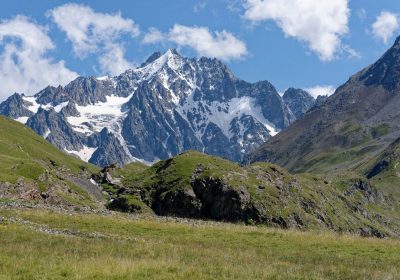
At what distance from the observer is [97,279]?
2417 centimetres

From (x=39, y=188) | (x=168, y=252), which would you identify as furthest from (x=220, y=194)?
(x=168, y=252)

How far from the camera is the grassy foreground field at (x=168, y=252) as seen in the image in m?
26.4

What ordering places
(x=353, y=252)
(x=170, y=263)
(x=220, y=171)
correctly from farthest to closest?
Result: (x=220, y=171) < (x=353, y=252) < (x=170, y=263)

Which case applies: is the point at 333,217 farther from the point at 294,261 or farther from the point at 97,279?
the point at 97,279

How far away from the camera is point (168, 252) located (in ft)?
113

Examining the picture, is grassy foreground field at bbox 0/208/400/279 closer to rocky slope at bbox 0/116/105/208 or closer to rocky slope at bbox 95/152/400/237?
rocky slope at bbox 0/116/105/208

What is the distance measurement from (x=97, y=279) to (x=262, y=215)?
62.9 meters

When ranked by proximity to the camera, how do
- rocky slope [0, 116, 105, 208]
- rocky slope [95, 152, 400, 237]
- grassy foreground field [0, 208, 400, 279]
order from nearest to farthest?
grassy foreground field [0, 208, 400, 279] → rocky slope [0, 116, 105, 208] → rocky slope [95, 152, 400, 237]

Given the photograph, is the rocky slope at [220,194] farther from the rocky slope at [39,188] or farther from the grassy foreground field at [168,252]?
the grassy foreground field at [168,252]

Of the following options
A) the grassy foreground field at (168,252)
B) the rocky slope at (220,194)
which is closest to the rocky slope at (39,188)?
the rocky slope at (220,194)

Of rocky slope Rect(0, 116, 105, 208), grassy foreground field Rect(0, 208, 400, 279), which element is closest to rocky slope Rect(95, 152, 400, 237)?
rocky slope Rect(0, 116, 105, 208)

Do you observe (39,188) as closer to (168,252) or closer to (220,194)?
(220,194)

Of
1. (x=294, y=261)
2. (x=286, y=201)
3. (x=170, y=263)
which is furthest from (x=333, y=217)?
(x=170, y=263)

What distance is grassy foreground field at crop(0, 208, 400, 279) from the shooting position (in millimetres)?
26359
